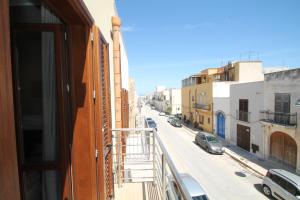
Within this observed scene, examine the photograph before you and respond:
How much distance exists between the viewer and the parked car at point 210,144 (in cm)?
1609

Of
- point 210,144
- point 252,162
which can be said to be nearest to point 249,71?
point 210,144

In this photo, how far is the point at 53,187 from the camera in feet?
7.79

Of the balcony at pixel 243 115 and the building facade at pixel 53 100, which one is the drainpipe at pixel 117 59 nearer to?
the building facade at pixel 53 100

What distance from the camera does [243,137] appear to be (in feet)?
57.4

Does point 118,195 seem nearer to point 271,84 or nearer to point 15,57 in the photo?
point 15,57

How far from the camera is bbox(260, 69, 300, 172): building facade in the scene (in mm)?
11961

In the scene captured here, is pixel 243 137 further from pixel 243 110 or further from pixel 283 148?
pixel 283 148

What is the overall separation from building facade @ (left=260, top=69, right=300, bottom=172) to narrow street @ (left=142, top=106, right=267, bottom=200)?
253cm

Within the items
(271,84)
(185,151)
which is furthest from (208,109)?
(271,84)

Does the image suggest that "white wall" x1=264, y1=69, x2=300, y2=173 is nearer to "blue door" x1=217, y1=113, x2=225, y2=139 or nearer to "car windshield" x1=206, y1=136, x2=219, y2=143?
"car windshield" x1=206, y1=136, x2=219, y2=143

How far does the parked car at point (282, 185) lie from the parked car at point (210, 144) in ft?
20.7

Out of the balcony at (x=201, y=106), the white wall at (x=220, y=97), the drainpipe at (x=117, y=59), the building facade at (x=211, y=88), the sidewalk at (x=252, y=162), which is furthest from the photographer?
the balcony at (x=201, y=106)

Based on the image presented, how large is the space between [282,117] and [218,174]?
17.6 feet

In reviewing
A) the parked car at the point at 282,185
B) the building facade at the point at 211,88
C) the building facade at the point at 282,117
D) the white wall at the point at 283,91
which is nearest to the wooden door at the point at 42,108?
the parked car at the point at 282,185
